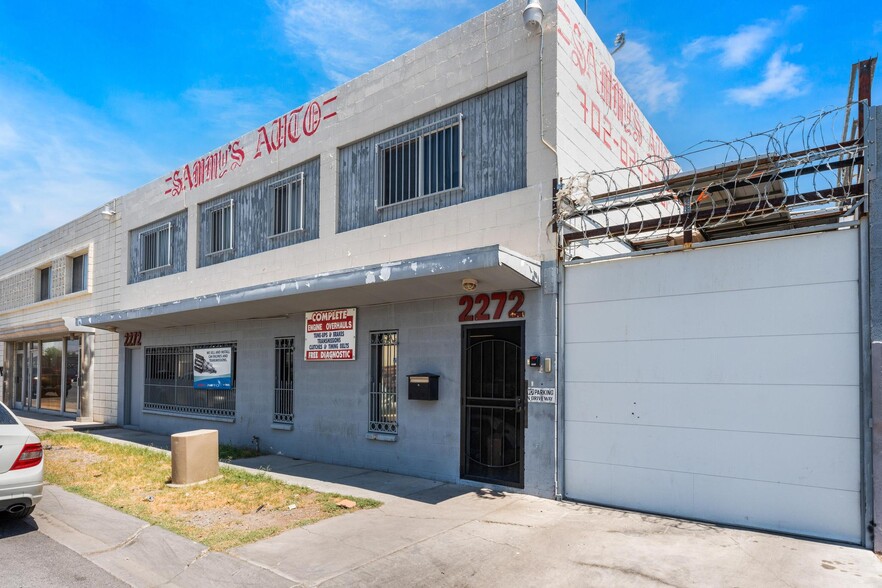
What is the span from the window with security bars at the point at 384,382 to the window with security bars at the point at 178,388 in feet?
14.6

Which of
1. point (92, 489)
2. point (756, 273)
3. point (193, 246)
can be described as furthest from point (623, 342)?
point (193, 246)

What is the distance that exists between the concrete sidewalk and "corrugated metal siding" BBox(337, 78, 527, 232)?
4.51 m


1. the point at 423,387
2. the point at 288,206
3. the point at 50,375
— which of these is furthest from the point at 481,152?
the point at 50,375

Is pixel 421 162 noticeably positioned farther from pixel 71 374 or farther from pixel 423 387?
pixel 71 374

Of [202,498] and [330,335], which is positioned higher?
[330,335]

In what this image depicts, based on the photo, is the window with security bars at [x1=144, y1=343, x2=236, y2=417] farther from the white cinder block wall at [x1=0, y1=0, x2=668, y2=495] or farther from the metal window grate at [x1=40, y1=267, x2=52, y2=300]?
the metal window grate at [x1=40, y1=267, x2=52, y2=300]

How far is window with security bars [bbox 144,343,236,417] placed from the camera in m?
13.3

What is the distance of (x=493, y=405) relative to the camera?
8.45 metres

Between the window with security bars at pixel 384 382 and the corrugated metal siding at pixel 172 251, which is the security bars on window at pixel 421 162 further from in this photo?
the corrugated metal siding at pixel 172 251

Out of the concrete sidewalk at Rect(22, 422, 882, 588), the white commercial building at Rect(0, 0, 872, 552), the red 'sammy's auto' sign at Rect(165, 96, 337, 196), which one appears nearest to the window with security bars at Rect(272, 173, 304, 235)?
the white commercial building at Rect(0, 0, 872, 552)

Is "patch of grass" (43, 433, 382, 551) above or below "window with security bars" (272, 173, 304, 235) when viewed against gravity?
below

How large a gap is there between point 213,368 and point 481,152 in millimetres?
8338

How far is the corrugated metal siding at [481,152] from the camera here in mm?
8625

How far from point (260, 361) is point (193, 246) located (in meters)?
4.02
